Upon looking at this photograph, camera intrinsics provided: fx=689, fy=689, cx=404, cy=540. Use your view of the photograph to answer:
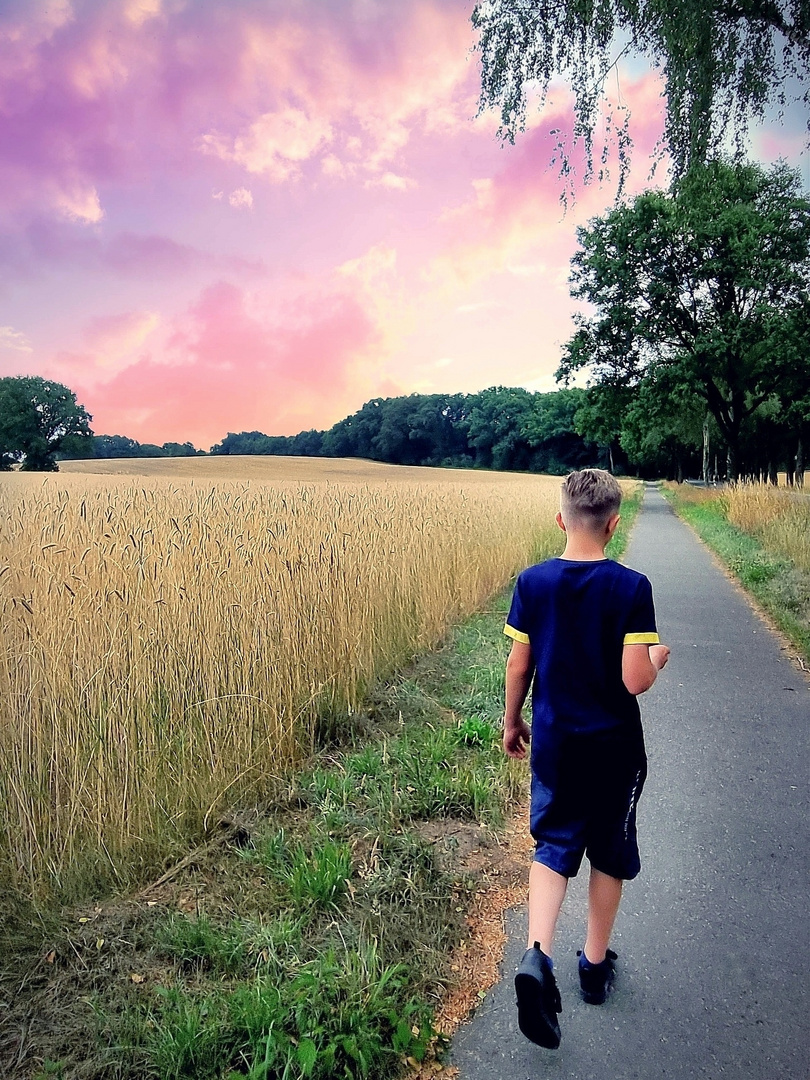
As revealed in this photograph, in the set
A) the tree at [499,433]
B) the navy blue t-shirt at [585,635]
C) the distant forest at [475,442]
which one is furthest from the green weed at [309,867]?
the tree at [499,433]

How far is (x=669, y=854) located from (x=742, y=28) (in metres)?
8.68

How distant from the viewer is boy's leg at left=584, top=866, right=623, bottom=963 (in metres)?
2.11

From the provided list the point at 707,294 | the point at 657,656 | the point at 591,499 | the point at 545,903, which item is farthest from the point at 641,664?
the point at 707,294

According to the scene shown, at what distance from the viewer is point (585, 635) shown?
1.98 m

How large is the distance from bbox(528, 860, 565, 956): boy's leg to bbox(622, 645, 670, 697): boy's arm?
2.03 ft

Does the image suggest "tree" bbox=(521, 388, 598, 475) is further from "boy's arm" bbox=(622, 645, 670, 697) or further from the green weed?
"boy's arm" bbox=(622, 645, 670, 697)

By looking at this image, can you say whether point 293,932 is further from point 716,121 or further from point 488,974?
point 716,121

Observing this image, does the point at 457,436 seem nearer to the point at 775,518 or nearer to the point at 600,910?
the point at 775,518

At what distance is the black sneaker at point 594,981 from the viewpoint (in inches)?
84.2

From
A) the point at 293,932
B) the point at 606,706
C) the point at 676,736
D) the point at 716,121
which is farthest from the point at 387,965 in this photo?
the point at 716,121

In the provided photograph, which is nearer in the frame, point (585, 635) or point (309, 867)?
point (585, 635)

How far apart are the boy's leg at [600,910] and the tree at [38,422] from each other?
24901 millimetres

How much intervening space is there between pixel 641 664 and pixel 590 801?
457 millimetres

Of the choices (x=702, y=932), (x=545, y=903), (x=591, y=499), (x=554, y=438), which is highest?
(x=554, y=438)
